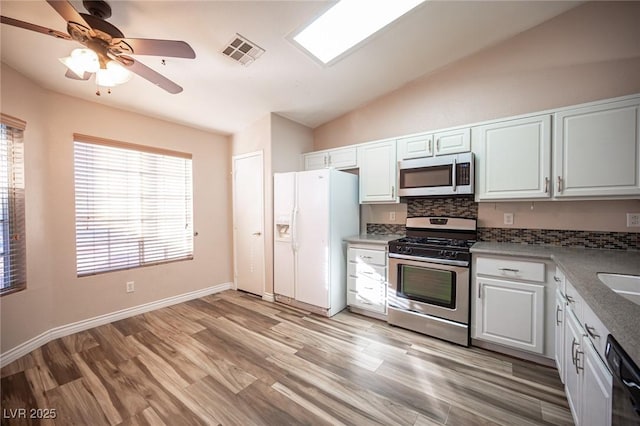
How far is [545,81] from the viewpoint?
7.93 feet

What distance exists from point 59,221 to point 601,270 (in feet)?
14.8

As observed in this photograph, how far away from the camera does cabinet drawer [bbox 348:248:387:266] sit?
112 inches

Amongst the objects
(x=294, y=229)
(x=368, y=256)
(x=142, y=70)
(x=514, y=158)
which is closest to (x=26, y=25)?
(x=142, y=70)

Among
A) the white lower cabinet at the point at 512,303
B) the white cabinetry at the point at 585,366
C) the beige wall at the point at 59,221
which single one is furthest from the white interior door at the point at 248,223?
the white cabinetry at the point at 585,366

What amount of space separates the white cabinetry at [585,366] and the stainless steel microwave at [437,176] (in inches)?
48.9

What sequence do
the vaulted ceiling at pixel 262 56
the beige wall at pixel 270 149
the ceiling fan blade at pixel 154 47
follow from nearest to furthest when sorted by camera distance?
the ceiling fan blade at pixel 154 47 → the vaulted ceiling at pixel 262 56 → the beige wall at pixel 270 149

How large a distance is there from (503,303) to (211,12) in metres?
3.29

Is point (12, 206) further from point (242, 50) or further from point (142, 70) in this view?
point (242, 50)

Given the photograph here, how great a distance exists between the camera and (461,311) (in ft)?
7.61

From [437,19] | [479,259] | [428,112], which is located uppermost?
[437,19]

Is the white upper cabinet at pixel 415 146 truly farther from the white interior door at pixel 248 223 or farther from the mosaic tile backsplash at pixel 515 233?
the white interior door at pixel 248 223

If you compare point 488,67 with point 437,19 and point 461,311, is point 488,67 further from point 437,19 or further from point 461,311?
point 461,311

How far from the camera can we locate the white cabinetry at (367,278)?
2.84 m

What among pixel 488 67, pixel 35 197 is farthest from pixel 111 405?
pixel 488 67
